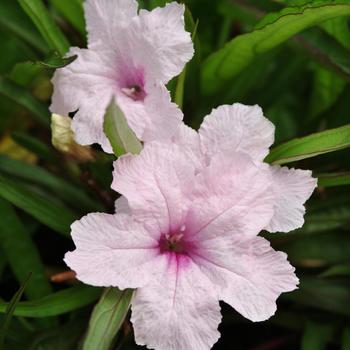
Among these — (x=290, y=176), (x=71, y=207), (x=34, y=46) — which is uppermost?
(x=34, y=46)

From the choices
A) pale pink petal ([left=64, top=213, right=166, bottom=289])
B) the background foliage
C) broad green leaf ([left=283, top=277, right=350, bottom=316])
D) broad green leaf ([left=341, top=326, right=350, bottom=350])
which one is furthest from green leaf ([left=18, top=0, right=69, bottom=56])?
broad green leaf ([left=341, top=326, right=350, bottom=350])

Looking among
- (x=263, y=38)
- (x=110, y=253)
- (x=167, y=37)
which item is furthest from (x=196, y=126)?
(x=110, y=253)

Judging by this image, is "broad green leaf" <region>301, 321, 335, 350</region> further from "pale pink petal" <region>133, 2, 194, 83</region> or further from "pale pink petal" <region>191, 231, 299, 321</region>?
"pale pink petal" <region>133, 2, 194, 83</region>

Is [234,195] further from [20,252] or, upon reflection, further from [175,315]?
[20,252]

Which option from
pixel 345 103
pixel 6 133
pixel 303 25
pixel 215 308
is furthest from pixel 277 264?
pixel 6 133

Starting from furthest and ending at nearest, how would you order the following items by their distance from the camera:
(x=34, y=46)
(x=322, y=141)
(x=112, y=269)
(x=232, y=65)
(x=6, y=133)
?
1. (x=6, y=133)
2. (x=34, y=46)
3. (x=232, y=65)
4. (x=322, y=141)
5. (x=112, y=269)

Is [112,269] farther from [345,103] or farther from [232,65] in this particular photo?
[345,103]
